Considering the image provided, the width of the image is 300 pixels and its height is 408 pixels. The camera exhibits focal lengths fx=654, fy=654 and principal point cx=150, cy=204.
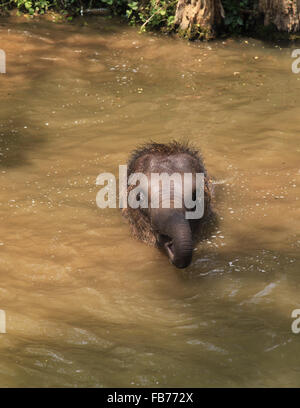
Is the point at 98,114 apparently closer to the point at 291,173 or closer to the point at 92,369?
the point at 291,173

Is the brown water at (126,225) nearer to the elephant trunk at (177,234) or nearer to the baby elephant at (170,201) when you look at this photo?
the baby elephant at (170,201)

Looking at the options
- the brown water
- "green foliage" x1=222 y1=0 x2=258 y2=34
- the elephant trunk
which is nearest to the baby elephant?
the elephant trunk

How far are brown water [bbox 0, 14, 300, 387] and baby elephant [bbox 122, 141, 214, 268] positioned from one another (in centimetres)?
24

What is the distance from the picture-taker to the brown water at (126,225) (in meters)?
5.22

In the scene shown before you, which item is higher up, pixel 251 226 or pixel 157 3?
pixel 157 3

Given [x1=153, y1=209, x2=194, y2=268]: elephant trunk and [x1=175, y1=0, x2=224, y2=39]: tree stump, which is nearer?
[x1=153, y1=209, x2=194, y2=268]: elephant trunk

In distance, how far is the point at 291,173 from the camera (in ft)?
27.8

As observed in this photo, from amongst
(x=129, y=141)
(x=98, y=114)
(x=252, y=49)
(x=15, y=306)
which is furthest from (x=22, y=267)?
Result: (x=252, y=49)

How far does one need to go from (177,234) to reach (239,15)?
8510mm

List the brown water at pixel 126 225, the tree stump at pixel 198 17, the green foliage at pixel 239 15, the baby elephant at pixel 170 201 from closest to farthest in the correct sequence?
the brown water at pixel 126 225 → the baby elephant at pixel 170 201 → the tree stump at pixel 198 17 → the green foliage at pixel 239 15

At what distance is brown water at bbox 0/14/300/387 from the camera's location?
17.1 feet

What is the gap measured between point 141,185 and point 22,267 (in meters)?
1.49

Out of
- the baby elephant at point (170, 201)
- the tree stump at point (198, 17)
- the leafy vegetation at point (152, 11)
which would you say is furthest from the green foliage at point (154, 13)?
the baby elephant at point (170, 201)

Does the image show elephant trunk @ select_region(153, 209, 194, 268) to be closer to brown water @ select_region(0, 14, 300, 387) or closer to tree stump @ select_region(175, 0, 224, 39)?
brown water @ select_region(0, 14, 300, 387)
